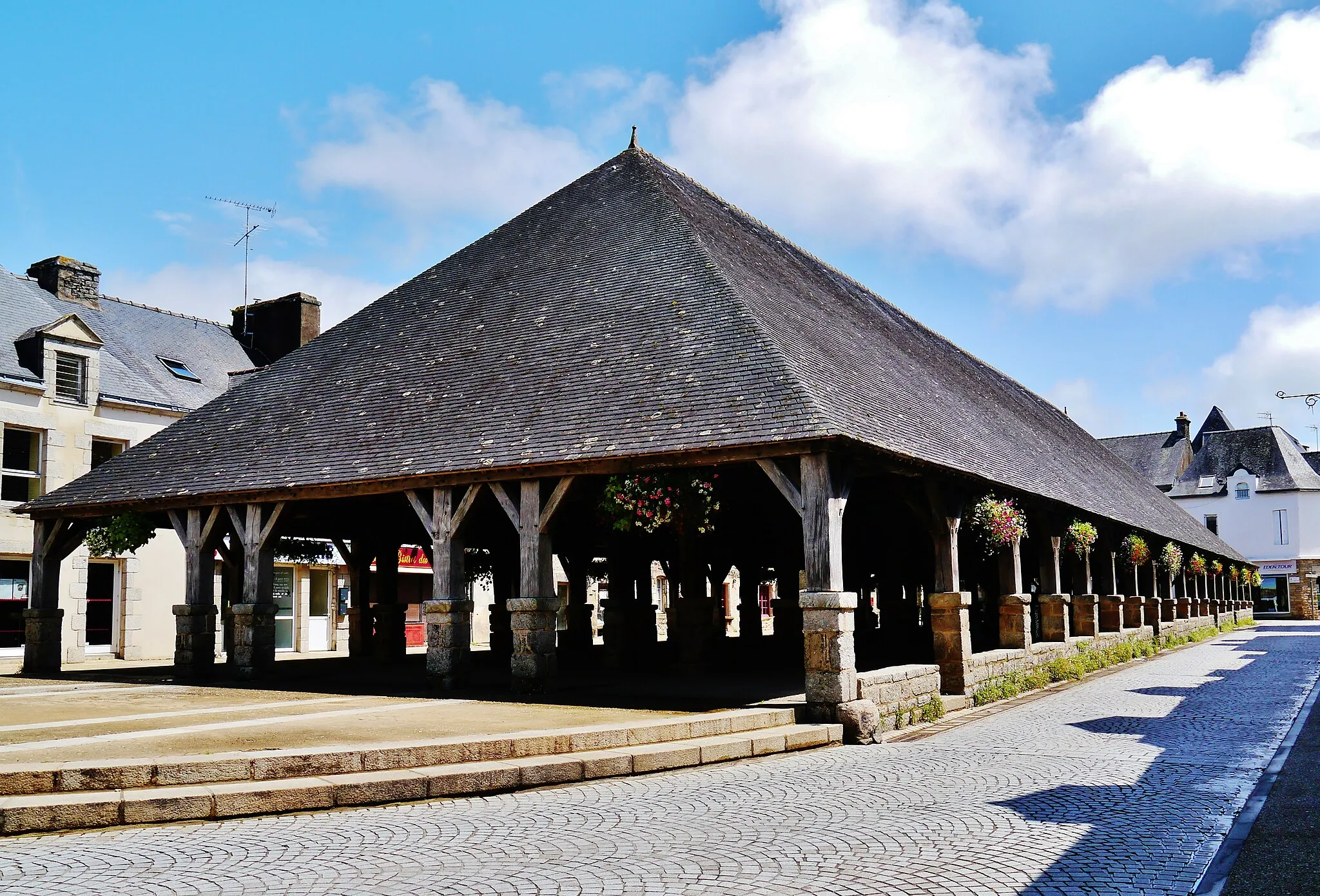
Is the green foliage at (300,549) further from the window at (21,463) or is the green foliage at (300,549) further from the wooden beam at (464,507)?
the wooden beam at (464,507)

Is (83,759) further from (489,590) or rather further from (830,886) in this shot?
(489,590)

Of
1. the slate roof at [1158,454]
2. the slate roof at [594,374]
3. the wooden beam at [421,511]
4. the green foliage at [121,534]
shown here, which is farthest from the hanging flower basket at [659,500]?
the slate roof at [1158,454]

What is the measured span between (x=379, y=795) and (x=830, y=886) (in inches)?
125

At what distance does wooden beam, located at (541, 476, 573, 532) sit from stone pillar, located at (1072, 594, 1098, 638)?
37.5ft

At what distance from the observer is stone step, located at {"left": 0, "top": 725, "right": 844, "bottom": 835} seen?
607 centimetres

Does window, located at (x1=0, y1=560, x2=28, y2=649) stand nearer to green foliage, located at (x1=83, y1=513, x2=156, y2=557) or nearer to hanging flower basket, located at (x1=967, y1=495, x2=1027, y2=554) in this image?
green foliage, located at (x1=83, y1=513, x2=156, y2=557)

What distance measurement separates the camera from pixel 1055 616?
1678 cm

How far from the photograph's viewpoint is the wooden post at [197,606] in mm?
14562

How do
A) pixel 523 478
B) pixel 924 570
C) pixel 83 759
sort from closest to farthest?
pixel 83 759, pixel 523 478, pixel 924 570

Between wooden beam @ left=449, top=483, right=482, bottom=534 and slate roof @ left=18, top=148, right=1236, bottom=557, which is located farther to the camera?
wooden beam @ left=449, top=483, right=482, bottom=534

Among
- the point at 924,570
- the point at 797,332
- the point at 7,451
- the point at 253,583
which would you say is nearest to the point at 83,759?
the point at 253,583

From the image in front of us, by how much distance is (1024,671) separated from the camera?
47.9 feet

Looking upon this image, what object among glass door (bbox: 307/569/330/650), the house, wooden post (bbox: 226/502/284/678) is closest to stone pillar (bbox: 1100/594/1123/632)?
wooden post (bbox: 226/502/284/678)

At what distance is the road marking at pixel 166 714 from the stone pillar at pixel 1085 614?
12793 millimetres
